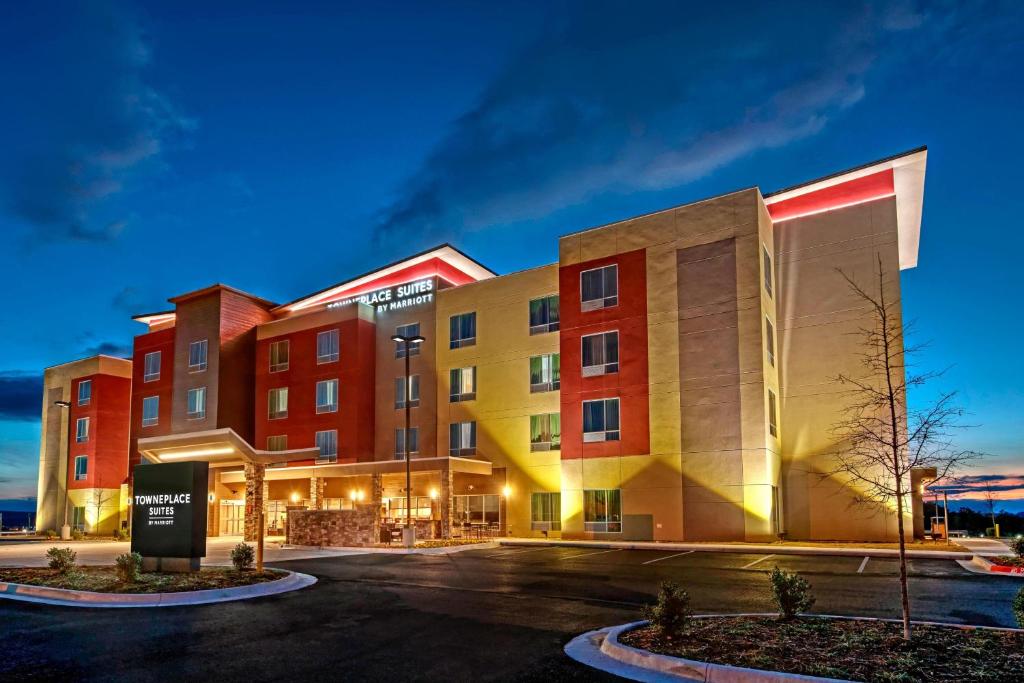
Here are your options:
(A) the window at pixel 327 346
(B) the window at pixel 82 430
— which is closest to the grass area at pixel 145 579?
(A) the window at pixel 327 346

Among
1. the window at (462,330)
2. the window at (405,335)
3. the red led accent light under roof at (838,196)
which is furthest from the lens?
the window at (405,335)

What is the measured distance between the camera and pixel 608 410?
38438 mm

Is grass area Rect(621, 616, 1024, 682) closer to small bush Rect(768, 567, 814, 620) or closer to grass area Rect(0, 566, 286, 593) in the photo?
small bush Rect(768, 567, 814, 620)

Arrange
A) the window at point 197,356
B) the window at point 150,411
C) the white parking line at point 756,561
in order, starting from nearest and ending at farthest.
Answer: the white parking line at point 756,561
the window at point 197,356
the window at point 150,411

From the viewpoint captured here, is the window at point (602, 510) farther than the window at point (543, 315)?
No

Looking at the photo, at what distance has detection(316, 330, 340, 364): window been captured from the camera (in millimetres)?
48875

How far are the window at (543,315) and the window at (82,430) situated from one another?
139 ft

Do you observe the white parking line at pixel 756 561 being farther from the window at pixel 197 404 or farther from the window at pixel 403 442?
the window at pixel 197 404

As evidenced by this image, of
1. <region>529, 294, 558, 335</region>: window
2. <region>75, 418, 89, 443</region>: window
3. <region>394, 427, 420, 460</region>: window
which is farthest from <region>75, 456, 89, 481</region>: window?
<region>529, 294, 558, 335</region>: window

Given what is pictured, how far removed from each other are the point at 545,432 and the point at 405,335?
39.5 ft

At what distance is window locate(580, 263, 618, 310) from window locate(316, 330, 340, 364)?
58.4ft

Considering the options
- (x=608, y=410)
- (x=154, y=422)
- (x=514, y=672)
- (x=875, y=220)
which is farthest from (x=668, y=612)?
(x=154, y=422)

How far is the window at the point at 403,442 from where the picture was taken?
45844 mm

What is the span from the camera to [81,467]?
61969mm
